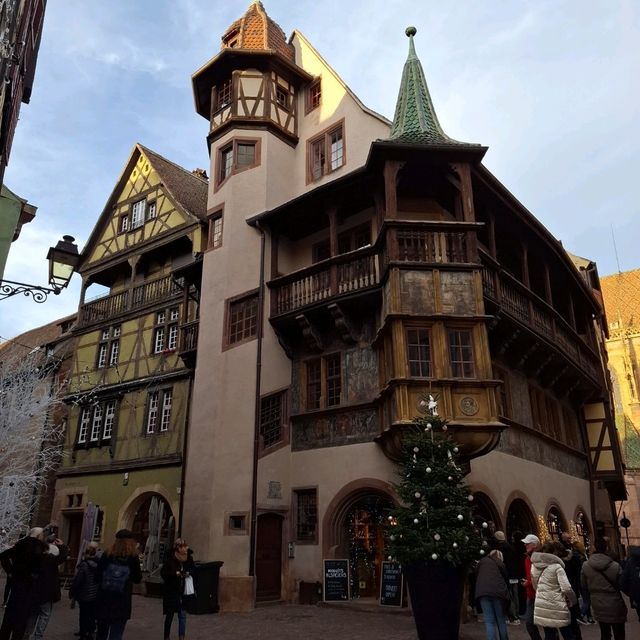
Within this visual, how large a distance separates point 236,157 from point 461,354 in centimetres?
906

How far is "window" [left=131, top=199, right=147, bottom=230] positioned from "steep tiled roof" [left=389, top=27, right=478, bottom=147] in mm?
11551

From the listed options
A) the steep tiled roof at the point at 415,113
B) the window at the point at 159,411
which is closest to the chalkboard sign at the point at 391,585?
the steep tiled roof at the point at 415,113

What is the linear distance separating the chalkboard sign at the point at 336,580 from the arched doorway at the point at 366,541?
1.64ft

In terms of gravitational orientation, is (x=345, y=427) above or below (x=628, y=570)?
above

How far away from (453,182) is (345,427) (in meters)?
5.99

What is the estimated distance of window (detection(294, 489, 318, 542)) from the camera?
46.2ft

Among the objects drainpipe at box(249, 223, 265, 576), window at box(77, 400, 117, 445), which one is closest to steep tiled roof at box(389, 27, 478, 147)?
drainpipe at box(249, 223, 265, 576)

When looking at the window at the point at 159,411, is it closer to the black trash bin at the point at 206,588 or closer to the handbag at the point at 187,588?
the black trash bin at the point at 206,588

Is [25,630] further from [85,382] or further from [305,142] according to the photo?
[85,382]

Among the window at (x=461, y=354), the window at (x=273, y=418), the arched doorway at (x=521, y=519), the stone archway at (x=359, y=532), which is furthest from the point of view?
the window at (x=273, y=418)

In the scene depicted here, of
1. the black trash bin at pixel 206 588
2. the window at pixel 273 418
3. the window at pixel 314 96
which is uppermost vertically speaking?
the window at pixel 314 96

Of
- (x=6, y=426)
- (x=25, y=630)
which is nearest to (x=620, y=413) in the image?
(x=6, y=426)

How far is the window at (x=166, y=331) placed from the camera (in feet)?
66.9

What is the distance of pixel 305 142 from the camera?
18.2m
